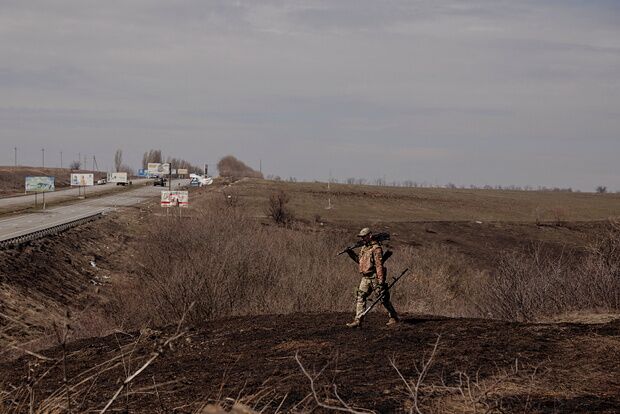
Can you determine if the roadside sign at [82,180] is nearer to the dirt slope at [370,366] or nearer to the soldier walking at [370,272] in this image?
the dirt slope at [370,366]

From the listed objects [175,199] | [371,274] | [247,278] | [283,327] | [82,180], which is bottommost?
[247,278]

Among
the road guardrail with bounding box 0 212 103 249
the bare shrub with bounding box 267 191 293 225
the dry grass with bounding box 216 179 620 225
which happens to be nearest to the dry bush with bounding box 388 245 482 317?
the bare shrub with bounding box 267 191 293 225

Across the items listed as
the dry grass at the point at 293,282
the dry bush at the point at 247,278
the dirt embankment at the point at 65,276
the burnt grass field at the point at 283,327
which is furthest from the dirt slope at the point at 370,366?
the dirt embankment at the point at 65,276

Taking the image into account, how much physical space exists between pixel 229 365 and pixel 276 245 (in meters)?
27.1

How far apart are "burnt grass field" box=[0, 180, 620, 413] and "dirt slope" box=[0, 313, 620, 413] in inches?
1.8

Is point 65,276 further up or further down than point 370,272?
further down

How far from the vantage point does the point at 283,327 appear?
55.0ft

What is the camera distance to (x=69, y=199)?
288ft

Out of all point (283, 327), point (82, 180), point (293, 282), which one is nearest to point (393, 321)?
point (283, 327)

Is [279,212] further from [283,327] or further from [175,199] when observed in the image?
[283,327]

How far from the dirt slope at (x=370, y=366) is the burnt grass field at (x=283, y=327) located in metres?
0.04

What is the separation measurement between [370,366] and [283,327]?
4.61 m

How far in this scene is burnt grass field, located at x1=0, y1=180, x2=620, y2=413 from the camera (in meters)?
9.68

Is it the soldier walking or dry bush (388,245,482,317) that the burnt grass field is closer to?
dry bush (388,245,482,317)
